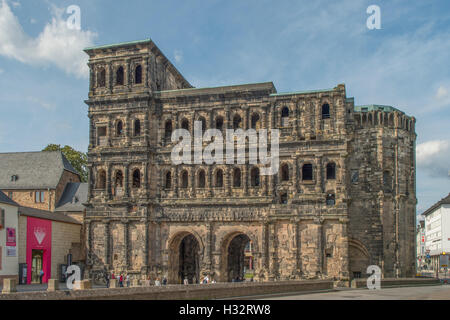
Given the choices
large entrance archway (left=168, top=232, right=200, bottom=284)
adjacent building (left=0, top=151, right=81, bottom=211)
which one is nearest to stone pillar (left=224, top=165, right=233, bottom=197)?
large entrance archway (left=168, top=232, right=200, bottom=284)

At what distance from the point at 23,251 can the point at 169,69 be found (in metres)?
21.0

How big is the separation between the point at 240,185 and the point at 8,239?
1883cm

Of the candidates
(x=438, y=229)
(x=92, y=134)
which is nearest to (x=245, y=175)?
(x=92, y=134)

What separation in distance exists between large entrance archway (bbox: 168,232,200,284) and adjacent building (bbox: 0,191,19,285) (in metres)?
12.5

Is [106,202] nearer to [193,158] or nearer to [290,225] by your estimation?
[193,158]

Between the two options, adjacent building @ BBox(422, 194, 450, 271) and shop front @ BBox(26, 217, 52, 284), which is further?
adjacent building @ BBox(422, 194, 450, 271)

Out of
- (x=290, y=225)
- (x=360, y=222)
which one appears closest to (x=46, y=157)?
(x=290, y=225)

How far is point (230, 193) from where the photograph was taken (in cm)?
4712

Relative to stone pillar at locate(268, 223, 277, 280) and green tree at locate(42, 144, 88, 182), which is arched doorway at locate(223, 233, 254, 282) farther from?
green tree at locate(42, 144, 88, 182)

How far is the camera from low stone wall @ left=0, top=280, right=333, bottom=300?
24000 mm

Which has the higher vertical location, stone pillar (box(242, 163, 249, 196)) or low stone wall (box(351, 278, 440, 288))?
stone pillar (box(242, 163, 249, 196))

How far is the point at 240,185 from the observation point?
47438 mm

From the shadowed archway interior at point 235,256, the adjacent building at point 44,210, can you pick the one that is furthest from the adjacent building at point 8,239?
the shadowed archway interior at point 235,256

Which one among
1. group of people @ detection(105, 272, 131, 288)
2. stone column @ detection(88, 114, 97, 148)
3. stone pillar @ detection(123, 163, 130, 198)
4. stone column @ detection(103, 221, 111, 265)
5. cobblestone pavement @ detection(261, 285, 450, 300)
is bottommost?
group of people @ detection(105, 272, 131, 288)
